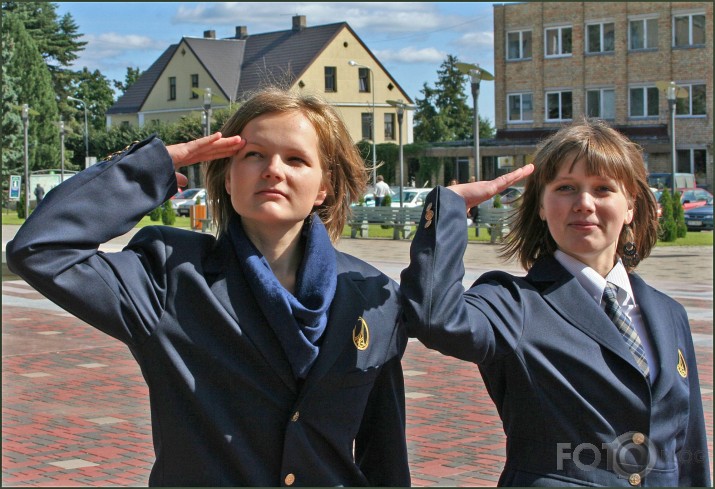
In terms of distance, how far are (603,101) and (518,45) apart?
5.26 metres

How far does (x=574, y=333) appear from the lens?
262cm

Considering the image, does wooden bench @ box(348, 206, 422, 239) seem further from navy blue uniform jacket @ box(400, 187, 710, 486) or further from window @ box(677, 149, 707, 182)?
navy blue uniform jacket @ box(400, 187, 710, 486)

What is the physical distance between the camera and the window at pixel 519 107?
52.8 m

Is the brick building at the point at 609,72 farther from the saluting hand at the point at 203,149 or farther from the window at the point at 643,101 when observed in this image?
the saluting hand at the point at 203,149

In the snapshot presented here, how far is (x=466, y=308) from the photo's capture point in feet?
8.00

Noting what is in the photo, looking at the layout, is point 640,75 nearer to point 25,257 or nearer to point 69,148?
point 69,148

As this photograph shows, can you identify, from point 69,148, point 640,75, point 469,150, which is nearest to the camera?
point 640,75

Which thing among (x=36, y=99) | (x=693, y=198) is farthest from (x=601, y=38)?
(x=36, y=99)

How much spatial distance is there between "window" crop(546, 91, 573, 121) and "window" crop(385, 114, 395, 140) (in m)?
19.6

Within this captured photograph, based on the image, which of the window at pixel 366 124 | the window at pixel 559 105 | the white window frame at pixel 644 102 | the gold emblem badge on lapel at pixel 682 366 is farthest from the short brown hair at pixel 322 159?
the window at pixel 366 124

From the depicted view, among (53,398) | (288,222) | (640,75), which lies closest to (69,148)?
(640,75)

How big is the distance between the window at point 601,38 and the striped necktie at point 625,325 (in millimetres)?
49524

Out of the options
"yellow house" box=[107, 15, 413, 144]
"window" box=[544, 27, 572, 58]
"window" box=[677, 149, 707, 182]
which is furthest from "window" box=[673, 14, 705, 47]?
"yellow house" box=[107, 15, 413, 144]

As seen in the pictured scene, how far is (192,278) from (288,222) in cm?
29
